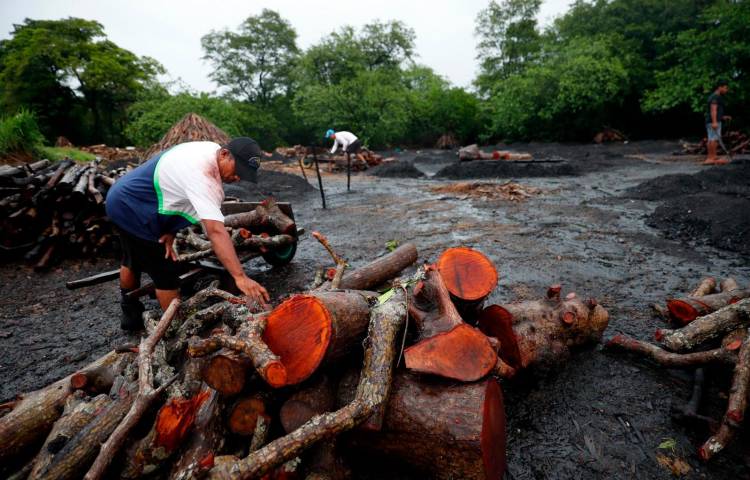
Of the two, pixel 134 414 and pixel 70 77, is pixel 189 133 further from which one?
pixel 70 77

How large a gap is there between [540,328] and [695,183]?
833cm

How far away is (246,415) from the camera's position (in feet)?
5.01

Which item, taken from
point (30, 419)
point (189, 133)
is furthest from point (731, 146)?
point (30, 419)

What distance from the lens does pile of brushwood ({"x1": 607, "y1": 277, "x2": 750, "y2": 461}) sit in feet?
5.53

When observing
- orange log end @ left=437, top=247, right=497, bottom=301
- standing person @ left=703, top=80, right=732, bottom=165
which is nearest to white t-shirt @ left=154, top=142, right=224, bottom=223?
orange log end @ left=437, top=247, right=497, bottom=301

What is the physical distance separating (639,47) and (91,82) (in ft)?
126

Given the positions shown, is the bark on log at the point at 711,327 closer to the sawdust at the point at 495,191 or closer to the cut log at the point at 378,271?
the cut log at the point at 378,271

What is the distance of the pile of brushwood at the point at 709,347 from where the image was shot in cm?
168

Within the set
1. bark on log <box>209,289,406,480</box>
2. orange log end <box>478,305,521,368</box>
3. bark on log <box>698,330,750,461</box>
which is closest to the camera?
bark on log <box>209,289,406,480</box>

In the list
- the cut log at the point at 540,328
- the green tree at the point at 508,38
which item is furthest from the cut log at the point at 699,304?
the green tree at the point at 508,38

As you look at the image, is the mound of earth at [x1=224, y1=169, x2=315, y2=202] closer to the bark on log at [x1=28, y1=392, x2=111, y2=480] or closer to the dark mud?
the bark on log at [x1=28, y1=392, x2=111, y2=480]

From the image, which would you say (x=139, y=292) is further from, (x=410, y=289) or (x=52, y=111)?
(x=52, y=111)

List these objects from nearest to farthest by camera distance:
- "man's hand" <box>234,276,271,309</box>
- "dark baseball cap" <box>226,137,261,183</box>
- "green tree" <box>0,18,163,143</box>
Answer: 1. "man's hand" <box>234,276,271,309</box>
2. "dark baseball cap" <box>226,137,261,183</box>
3. "green tree" <box>0,18,163,143</box>

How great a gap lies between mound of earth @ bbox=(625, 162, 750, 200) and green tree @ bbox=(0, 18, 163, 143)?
1321 inches
